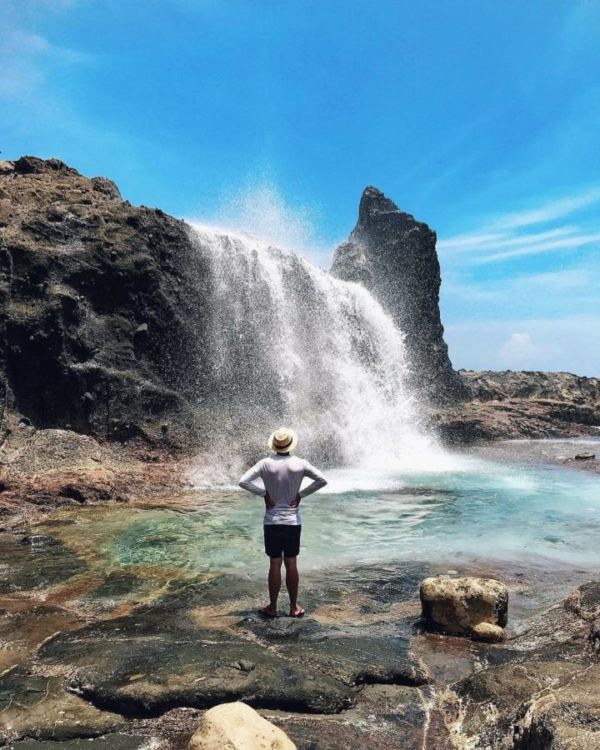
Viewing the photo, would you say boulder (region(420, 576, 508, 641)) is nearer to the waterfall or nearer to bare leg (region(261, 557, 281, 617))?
bare leg (region(261, 557, 281, 617))

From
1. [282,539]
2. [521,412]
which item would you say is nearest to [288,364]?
[282,539]

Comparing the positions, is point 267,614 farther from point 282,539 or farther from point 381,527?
point 381,527

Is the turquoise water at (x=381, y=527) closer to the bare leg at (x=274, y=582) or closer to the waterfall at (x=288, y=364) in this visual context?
the bare leg at (x=274, y=582)

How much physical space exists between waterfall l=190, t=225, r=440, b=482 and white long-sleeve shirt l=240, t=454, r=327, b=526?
12.1 meters

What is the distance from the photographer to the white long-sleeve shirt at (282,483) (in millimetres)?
6391

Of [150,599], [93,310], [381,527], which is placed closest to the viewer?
[150,599]

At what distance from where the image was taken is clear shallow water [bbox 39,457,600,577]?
371 inches

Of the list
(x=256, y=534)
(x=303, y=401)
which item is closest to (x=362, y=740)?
(x=256, y=534)

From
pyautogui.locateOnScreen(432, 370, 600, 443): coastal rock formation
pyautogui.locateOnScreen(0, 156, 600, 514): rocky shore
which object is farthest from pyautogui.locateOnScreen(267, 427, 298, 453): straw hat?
pyautogui.locateOnScreen(432, 370, 600, 443): coastal rock formation

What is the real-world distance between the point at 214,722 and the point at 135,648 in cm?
207

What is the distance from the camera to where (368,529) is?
11555 mm

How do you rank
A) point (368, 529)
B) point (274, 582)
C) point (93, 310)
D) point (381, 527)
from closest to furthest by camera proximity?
point (274, 582) < point (368, 529) < point (381, 527) < point (93, 310)

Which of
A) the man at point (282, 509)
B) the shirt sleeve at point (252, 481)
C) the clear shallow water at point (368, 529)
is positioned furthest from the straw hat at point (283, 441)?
the clear shallow water at point (368, 529)

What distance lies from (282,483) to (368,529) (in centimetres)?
573
